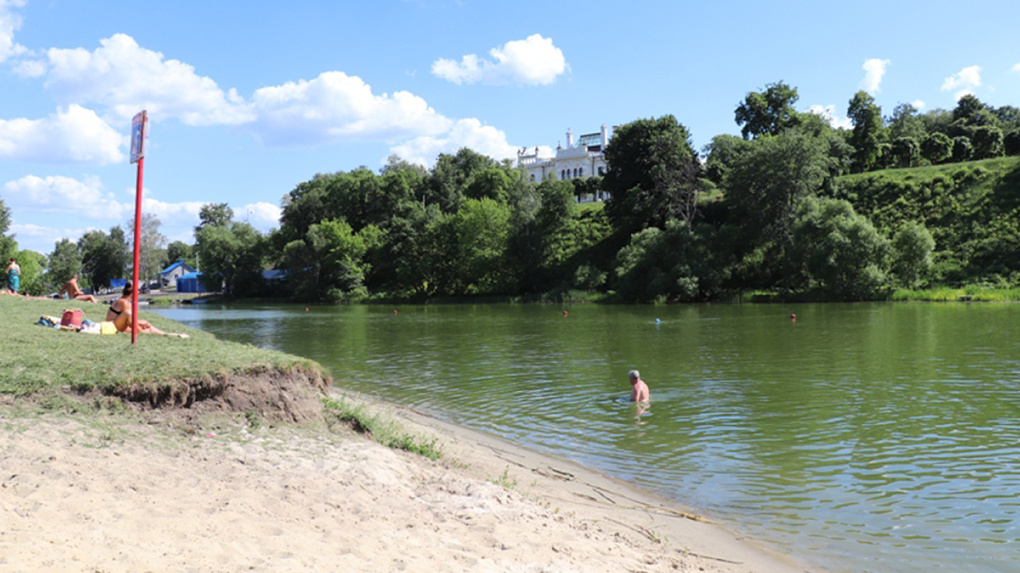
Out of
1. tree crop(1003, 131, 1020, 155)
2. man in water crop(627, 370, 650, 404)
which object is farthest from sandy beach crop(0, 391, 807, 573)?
tree crop(1003, 131, 1020, 155)

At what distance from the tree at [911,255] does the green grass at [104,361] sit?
59500 mm

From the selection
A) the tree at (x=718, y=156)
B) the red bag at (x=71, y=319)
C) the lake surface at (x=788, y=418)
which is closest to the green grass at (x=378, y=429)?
the lake surface at (x=788, y=418)

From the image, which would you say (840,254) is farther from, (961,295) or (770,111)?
(770,111)

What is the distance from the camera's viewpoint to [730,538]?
24.7 feet

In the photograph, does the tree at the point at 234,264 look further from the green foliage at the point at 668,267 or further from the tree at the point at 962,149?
the tree at the point at 962,149

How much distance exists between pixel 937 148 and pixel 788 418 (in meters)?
90.3

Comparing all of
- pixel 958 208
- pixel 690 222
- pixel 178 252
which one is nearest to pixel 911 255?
pixel 958 208

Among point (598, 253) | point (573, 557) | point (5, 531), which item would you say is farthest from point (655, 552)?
point (598, 253)

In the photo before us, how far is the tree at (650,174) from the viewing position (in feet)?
252

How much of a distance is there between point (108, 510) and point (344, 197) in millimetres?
115466

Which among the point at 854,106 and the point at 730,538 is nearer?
the point at 730,538

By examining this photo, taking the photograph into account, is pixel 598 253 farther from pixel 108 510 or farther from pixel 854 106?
pixel 108 510

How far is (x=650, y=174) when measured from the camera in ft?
263

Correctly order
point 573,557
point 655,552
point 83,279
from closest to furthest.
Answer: point 573,557 < point 655,552 < point 83,279
